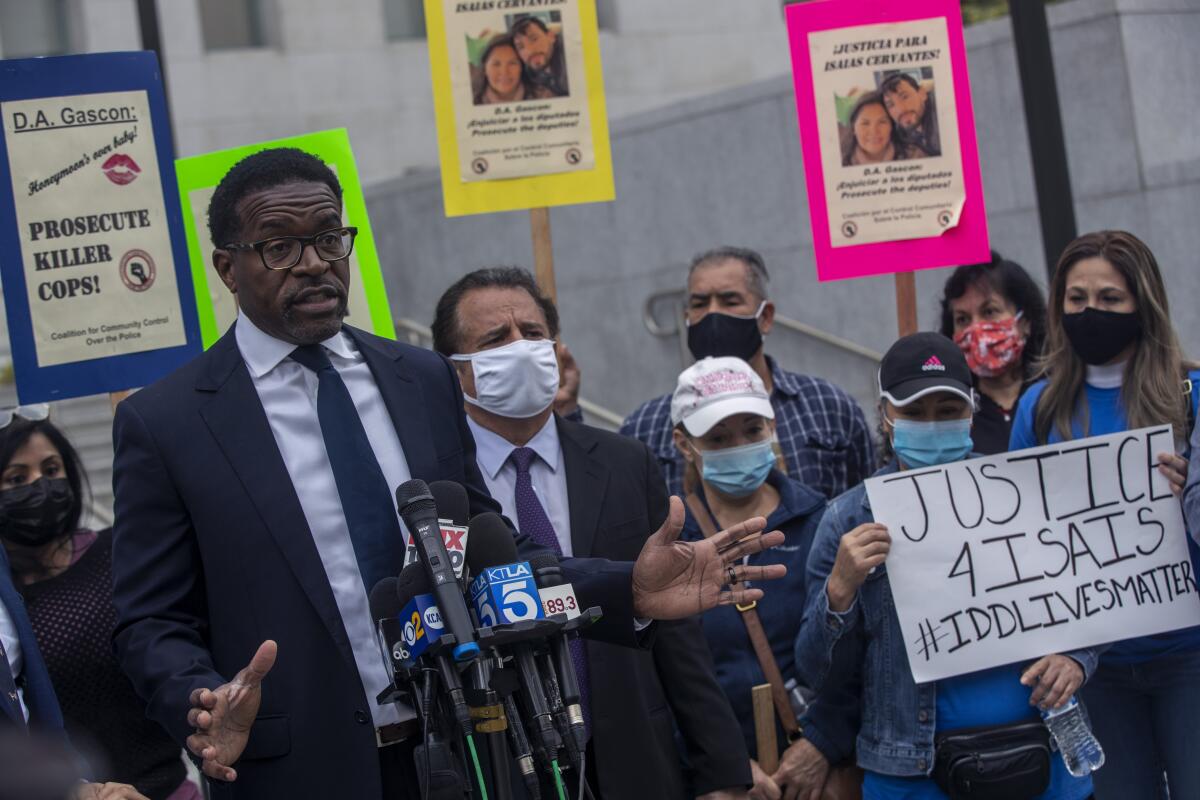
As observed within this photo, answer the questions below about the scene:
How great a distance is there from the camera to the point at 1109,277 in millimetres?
4797

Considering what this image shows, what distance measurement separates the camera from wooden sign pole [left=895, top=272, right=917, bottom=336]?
553cm

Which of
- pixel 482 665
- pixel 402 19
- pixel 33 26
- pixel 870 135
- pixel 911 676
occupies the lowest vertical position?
pixel 911 676

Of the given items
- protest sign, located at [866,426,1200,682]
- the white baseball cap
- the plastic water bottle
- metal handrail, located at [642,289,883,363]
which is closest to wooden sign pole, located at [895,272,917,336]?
the white baseball cap

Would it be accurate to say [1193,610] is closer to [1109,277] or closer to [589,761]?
[1109,277]

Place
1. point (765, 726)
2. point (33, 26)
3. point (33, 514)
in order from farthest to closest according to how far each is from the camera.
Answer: point (33, 26)
point (33, 514)
point (765, 726)

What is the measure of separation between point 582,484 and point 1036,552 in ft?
4.55

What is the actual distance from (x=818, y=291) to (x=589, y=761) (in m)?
7.58

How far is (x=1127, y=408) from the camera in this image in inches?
186

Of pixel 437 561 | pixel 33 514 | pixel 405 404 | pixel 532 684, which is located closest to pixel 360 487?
pixel 405 404

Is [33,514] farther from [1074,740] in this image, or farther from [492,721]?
[1074,740]

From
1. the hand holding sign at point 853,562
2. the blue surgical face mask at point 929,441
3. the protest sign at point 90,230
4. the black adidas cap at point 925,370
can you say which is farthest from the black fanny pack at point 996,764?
the protest sign at point 90,230

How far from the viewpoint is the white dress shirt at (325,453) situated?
10.3 feet

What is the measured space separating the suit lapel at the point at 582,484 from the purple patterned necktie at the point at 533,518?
0.24 ft

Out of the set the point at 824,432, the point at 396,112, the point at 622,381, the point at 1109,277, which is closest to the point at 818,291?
the point at 622,381
